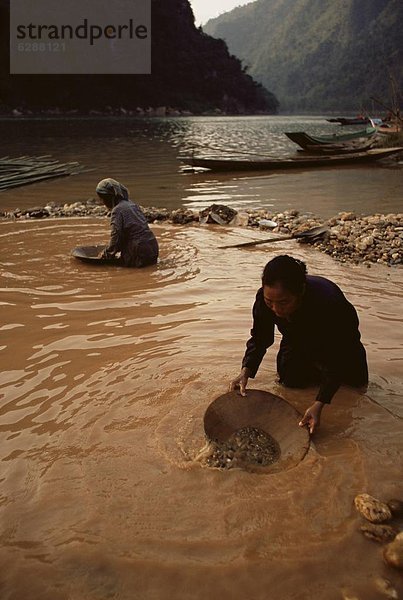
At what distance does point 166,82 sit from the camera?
76562 millimetres

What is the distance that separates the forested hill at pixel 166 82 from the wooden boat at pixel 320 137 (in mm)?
41613

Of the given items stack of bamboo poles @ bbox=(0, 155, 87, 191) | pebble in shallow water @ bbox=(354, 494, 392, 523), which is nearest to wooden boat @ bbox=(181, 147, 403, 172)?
stack of bamboo poles @ bbox=(0, 155, 87, 191)

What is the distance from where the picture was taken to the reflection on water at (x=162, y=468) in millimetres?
1746

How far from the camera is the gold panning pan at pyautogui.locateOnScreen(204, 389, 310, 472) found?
237 centimetres

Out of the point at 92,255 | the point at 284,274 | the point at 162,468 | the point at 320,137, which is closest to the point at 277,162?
the point at 320,137

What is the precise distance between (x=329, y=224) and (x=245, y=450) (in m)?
5.21

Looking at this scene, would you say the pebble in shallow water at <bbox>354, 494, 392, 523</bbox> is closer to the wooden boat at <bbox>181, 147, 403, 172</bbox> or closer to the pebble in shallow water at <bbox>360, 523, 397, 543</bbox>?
the pebble in shallow water at <bbox>360, 523, 397, 543</bbox>


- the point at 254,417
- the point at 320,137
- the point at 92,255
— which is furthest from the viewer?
the point at 320,137

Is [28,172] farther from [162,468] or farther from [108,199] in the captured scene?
[162,468]

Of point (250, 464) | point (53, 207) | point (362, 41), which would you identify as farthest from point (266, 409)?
point (362, 41)

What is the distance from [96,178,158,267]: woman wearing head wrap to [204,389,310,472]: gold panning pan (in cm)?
303

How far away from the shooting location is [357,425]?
256 cm

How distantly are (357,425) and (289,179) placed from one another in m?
11.0

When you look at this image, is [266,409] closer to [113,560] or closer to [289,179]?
[113,560]
